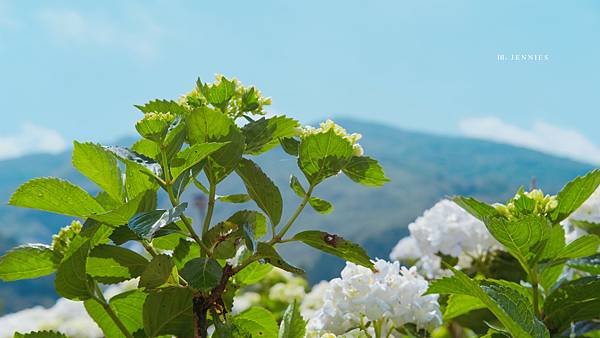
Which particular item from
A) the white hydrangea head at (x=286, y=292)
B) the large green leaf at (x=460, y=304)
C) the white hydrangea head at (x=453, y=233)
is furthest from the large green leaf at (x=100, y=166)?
the white hydrangea head at (x=286, y=292)

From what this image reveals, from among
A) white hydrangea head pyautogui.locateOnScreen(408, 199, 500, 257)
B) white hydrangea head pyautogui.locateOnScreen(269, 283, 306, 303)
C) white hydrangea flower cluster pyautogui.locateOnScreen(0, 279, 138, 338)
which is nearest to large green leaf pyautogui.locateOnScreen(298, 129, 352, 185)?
white hydrangea head pyautogui.locateOnScreen(408, 199, 500, 257)

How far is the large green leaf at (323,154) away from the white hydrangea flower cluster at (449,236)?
1.04m

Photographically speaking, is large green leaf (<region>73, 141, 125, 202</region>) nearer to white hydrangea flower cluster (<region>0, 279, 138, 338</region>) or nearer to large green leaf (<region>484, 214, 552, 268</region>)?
large green leaf (<region>484, 214, 552, 268</region>)

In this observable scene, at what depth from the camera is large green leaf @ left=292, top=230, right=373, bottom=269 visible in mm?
771

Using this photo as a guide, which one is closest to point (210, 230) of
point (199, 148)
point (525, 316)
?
point (199, 148)

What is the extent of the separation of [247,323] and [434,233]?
1075 mm

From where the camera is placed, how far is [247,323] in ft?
2.80

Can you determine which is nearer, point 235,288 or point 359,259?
point 359,259

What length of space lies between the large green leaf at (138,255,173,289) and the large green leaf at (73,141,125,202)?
0.42 ft

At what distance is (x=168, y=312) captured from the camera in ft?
2.55

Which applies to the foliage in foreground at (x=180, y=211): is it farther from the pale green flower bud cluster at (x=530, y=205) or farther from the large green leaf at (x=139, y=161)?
the pale green flower bud cluster at (x=530, y=205)

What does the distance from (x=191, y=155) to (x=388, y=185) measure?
10953 cm

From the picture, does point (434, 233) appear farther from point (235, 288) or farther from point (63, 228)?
point (63, 228)

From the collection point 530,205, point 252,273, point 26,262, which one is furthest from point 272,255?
point 530,205
